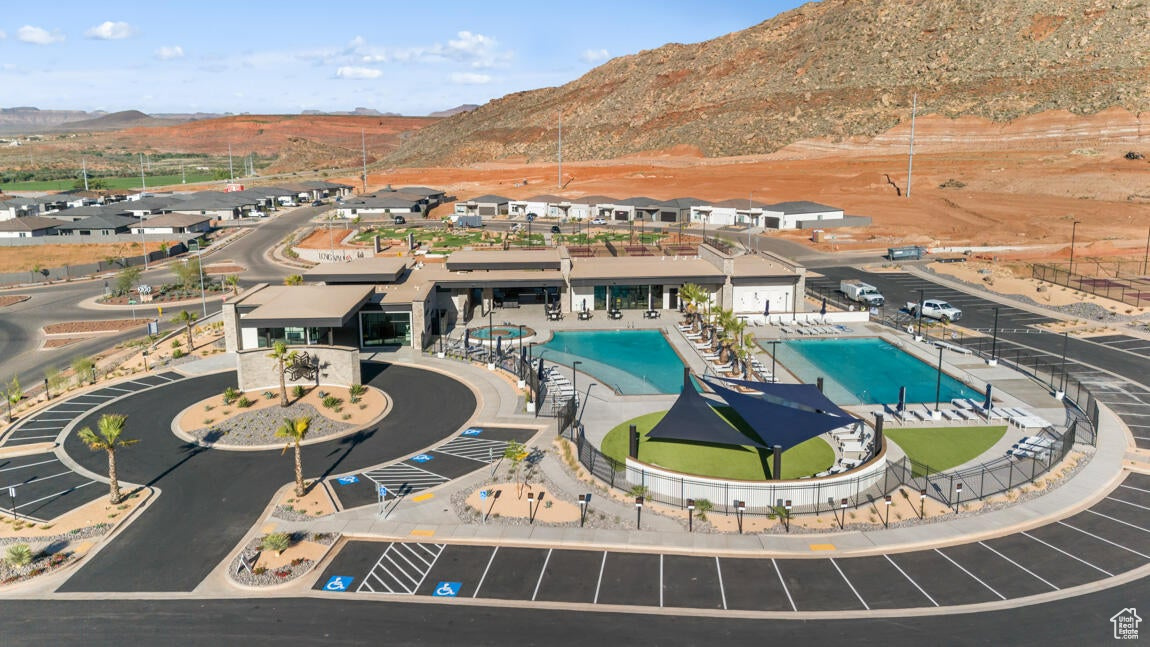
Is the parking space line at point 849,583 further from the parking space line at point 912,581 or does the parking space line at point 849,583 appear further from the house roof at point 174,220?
the house roof at point 174,220

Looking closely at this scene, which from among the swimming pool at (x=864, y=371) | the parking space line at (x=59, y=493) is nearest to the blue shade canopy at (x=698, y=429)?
the swimming pool at (x=864, y=371)

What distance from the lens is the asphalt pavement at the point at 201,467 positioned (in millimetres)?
24766

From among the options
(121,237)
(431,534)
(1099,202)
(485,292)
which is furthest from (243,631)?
(1099,202)

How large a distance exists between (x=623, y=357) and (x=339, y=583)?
28.5m

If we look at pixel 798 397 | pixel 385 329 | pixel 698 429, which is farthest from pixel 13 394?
pixel 798 397

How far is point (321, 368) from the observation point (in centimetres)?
4216

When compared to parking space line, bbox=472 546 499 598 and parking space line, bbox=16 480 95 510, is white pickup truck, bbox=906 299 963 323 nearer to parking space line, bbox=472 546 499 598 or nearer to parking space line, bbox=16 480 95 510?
parking space line, bbox=472 546 499 598

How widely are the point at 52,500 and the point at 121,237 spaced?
81.8m

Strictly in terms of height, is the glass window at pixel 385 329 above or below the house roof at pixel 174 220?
below

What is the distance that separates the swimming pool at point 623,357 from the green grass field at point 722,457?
825 centimetres

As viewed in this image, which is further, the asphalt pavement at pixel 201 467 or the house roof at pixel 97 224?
the house roof at pixel 97 224

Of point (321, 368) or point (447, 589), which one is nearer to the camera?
point (447, 589)

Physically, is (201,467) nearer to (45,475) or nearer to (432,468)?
(45,475)

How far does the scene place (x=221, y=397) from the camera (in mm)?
40594
